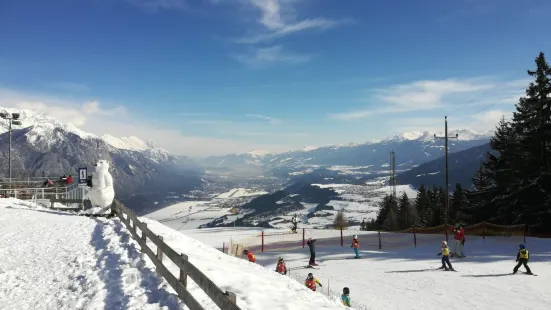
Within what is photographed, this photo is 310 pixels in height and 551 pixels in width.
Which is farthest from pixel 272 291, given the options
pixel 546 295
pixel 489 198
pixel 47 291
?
pixel 489 198

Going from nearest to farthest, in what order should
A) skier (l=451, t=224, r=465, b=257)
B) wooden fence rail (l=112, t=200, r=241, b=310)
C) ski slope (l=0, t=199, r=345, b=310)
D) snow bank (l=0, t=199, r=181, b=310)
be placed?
wooden fence rail (l=112, t=200, r=241, b=310)
snow bank (l=0, t=199, r=181, b=310)
ski slope (l=0, t=199, r=345, b=310)
skier (l=451, t=224, r=465, b=257)

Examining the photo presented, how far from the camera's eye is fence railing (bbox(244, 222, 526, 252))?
31.2m

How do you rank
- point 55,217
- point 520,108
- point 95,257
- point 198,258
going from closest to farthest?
point 95,257, point 198,258, point 55,217, point 520,108

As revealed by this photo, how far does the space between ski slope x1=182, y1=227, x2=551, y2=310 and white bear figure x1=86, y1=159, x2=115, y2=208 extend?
1084 centimetres

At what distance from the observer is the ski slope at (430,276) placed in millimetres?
14781

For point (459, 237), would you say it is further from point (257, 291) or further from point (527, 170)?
point (257, 291)

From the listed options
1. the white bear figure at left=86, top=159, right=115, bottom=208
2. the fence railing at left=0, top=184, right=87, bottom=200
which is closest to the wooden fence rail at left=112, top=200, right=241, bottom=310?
the white bear figure at left=86, top=159, right=115, bottom=208

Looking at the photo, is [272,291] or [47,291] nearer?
[47,291]

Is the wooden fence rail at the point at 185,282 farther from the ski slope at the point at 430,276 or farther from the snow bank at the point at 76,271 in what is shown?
the ski slope at the point at 430,276

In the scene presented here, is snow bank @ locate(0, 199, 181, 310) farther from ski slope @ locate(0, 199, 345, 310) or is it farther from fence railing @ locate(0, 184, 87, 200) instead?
fence railing @ locate(0, 184, 87, 200)

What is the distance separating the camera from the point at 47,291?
8.57m

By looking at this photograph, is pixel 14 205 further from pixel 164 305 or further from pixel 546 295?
pixel 546 295

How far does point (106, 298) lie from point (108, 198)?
1544 centimetres

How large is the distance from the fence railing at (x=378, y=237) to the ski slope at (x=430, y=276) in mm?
1484
